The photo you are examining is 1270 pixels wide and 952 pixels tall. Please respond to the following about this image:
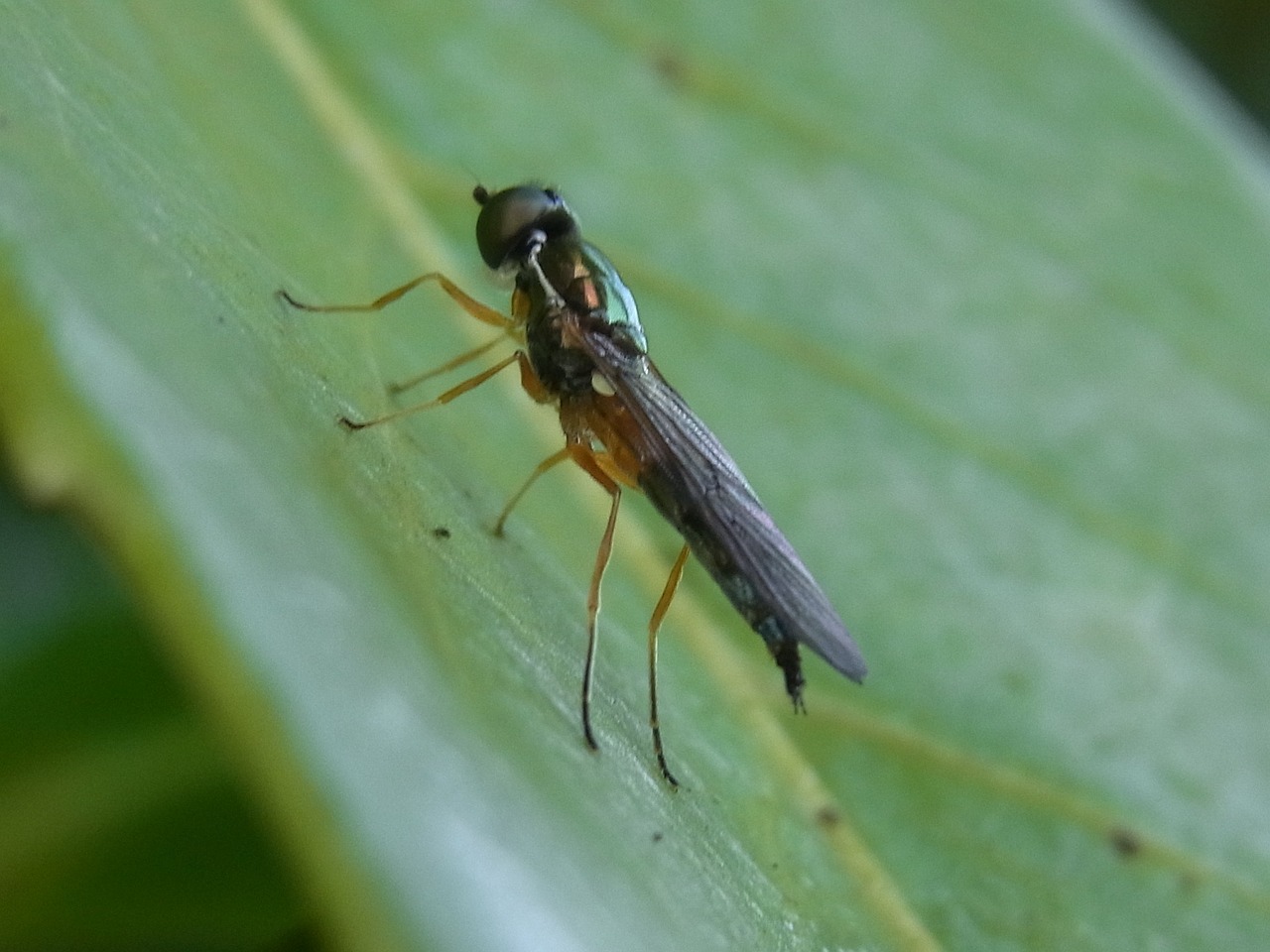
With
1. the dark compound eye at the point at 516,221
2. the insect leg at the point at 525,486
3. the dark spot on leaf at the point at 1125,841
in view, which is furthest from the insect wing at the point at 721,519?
the dark spot on leaf at the point at 1125,841

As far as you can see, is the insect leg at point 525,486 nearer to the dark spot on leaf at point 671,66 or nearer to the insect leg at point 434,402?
the insect leg at point 434,402

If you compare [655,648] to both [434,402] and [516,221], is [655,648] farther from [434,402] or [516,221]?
[516,221]

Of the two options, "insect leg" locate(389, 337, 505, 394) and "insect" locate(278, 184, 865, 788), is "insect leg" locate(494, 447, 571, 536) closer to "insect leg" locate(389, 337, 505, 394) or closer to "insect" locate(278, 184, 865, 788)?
"insect" locate(278, 184, 865, 788)

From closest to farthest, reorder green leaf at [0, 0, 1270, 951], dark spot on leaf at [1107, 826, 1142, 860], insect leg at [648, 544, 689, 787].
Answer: green leaf at [0, 0, 1270, 951] → insect leg at [648, 544, 689, 787] → dark spot on leaf at [1107, 826, 1142, 860]

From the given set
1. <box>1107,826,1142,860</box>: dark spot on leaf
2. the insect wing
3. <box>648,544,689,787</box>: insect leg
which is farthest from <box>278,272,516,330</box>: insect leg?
<box>1107,826,1142,860</box>: dark spot on leaf

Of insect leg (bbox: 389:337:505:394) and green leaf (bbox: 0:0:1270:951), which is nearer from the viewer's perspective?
green leaf (bbox: 0:0:1270:951)

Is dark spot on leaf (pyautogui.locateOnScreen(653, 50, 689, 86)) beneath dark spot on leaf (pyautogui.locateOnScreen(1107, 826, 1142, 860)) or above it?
above

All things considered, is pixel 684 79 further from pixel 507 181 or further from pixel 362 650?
pixel 362 650

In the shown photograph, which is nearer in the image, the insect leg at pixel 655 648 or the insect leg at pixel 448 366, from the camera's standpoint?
the insect leg at pixel 655 648
